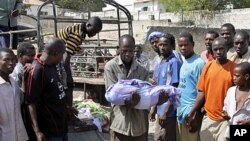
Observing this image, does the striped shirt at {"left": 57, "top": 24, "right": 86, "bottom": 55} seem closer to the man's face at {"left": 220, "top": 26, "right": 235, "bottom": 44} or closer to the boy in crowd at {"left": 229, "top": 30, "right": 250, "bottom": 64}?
the man's face at {"left": 220, "top": 26, "right": 235, "bottom": 44}

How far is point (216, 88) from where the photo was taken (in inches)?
162

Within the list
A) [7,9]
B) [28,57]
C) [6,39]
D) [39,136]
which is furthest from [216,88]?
[7,9]

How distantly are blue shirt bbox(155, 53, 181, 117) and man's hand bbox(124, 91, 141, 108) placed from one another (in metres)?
0.95

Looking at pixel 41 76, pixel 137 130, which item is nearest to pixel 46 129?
pixel 41 76

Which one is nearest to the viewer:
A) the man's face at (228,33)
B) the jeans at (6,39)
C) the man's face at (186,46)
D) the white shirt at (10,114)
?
the white shirt at (10,114)

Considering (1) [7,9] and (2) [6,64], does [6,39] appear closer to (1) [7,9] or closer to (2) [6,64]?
(1) [7,9]

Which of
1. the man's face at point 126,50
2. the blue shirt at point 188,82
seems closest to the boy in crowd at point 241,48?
the blue shirt at point 188,82

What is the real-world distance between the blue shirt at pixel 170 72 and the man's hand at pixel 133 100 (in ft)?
3.12

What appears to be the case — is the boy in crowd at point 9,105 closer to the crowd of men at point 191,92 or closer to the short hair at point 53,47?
the short hair at point 53,47

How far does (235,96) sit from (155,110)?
1.21m

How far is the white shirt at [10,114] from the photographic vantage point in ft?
11.8

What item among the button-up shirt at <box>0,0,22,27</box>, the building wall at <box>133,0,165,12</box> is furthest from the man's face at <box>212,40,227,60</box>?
the building wall at <box>133,0,165,12</box>

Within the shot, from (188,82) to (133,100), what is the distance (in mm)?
915

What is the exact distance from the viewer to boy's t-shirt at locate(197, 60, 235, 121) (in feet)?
13.4
